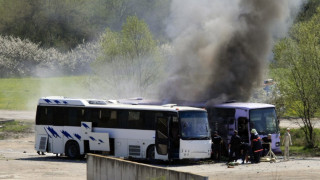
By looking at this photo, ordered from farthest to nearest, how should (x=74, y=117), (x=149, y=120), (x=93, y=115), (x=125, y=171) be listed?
(x=74, y=117)
(x=93, y=115)
(x=149, y=120)
(x=125, y=171)

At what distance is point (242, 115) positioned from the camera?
104ft

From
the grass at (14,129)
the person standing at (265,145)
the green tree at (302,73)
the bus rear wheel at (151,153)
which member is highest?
the green tree at (302,73)

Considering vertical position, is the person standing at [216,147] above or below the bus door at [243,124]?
below

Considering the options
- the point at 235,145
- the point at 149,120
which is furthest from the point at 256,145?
the point at 149,120

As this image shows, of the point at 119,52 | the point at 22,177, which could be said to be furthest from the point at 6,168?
the point at 119,52

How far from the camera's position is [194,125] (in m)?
29.4

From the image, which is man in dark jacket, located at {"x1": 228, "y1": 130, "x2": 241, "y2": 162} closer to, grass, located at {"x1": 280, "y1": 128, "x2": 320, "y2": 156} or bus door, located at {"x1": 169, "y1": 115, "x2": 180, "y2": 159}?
bus door, located at {"x1": 169, "y1": 115, "x2": 180, "y2": 159}

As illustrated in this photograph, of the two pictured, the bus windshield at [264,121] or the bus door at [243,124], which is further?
the bus windshield at [264,121]

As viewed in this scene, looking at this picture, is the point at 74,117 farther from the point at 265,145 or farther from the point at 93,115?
the point at 265,145

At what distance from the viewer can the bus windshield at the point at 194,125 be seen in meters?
29.2

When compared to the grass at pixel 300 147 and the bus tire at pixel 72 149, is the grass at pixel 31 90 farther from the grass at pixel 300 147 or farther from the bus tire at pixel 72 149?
the bus tire at pixel 72 149

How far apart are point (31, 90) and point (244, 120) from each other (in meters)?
55.0

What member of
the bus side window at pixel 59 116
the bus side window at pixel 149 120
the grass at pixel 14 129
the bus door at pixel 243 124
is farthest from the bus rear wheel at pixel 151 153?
the grass at pixel 14 129

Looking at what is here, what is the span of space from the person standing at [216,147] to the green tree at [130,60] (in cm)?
2665
